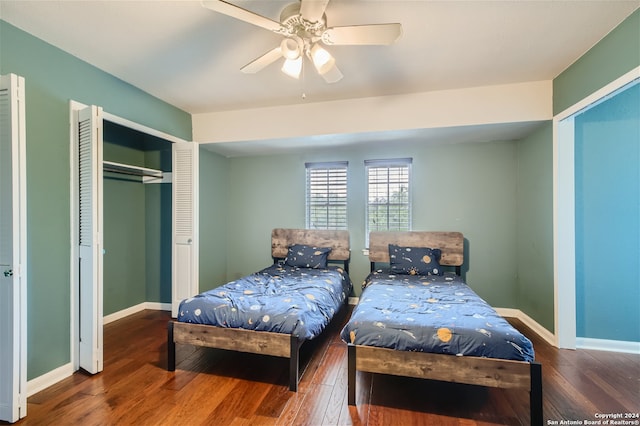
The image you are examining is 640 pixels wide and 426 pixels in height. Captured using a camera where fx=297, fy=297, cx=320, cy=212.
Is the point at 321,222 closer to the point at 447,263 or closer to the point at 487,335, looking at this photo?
A: the point at 447,263

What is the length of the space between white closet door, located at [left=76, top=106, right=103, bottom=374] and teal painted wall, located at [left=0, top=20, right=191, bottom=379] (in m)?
0.10

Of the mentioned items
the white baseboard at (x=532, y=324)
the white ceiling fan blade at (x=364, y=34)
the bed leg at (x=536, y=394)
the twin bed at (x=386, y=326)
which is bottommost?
the white baseboard at (x=532, y=324)

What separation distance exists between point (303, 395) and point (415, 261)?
84.9 inches

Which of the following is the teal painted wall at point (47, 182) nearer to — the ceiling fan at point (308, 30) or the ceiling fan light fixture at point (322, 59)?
the ceiling fan at point (308, 30)

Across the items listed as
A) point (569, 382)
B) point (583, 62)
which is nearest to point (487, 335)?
point (569, 382)

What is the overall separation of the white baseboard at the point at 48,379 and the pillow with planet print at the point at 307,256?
7.92 feet

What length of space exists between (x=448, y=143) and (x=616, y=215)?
1834mm

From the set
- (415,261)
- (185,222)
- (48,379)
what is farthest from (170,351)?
(415,261)

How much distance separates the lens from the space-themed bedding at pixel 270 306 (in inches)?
90.6

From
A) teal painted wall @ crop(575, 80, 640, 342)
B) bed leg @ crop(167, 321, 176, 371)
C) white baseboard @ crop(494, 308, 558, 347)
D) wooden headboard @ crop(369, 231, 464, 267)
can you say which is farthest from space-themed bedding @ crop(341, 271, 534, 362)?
bed leg @ crop(167, 321, 176, 371)

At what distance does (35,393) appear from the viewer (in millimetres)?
2154

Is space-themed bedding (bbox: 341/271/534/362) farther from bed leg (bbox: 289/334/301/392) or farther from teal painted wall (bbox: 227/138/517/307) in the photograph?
teal painted wall (bbox: 227/138/517/307)

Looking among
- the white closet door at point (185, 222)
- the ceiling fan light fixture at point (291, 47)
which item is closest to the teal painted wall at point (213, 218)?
the white closet door at point (185, 222)

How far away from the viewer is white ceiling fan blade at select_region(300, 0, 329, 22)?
1580 mm
